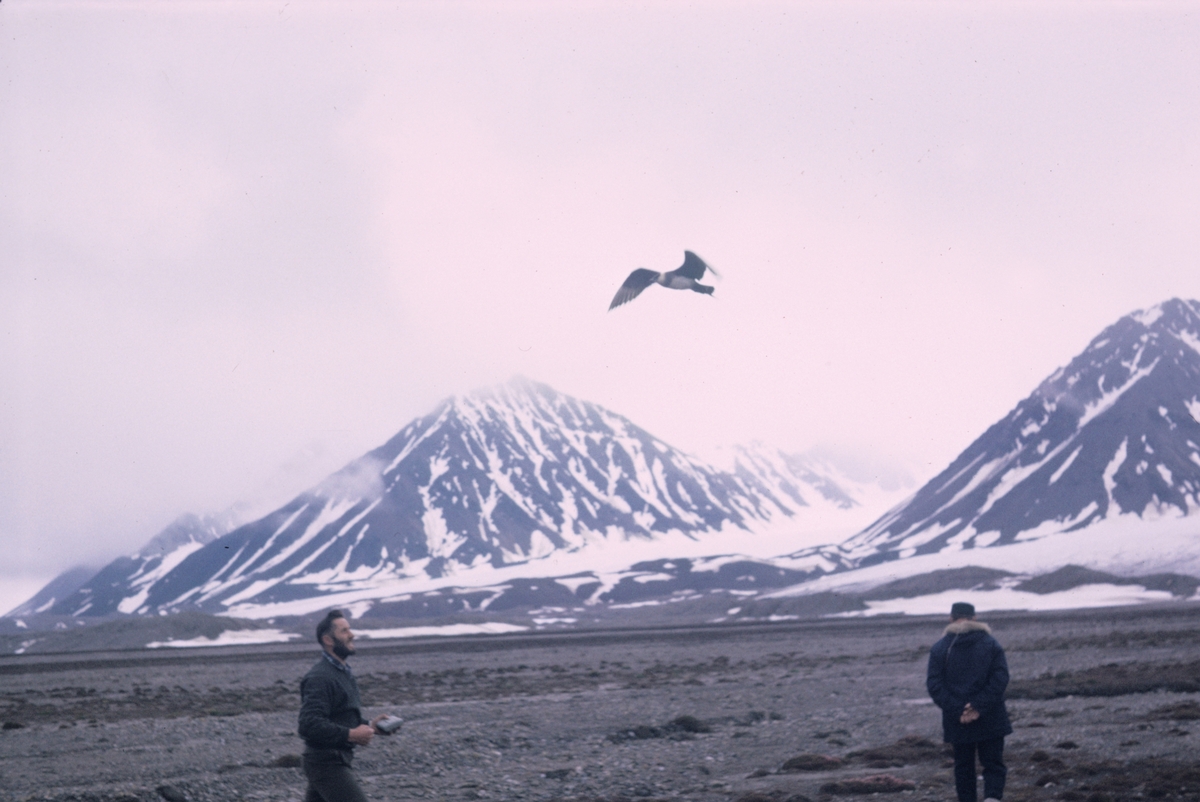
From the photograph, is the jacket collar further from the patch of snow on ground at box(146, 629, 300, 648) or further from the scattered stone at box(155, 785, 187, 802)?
the patch of snow on ground at box(146, 629, 300, 648)

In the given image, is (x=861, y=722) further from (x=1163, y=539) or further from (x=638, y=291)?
(x=1163, y=539)

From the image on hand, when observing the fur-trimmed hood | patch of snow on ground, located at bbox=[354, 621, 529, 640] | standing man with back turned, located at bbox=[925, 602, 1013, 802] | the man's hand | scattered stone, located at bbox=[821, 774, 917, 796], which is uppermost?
the fur-trimmed hood

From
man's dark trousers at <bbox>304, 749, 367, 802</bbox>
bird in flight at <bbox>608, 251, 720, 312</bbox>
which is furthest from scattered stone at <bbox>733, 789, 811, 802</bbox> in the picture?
man's dark trousers at <bbox>304, 749, 367, 802</bbox>

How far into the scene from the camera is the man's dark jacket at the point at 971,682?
44.7 ft

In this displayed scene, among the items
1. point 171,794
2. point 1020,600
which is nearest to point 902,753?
point 171,794

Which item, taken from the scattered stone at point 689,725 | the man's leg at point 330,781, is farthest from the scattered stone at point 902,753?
the man's leg at point 330,781

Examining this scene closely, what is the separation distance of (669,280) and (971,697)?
863 centimetres

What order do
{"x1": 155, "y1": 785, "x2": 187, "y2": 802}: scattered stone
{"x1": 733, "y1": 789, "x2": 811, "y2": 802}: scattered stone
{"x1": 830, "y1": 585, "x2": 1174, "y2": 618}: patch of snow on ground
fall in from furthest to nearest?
{"x1": 830, "y1": 585, "x2": 1174, "y2": 618}: patch of snow on ground → {"x1": 155, "y1": 785, "x2": 187, "y2": 802}: scattered stone → {"x1": 733, "y1": 789, "x2": 811, "y2": 802}: scattered stone

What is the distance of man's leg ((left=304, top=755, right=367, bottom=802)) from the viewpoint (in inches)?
440

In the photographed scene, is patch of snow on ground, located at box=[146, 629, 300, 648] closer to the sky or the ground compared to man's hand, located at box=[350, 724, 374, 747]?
closer to the ground

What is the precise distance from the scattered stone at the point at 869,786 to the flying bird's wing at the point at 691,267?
9.31m

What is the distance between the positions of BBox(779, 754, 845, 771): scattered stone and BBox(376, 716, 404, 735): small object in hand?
1483cm

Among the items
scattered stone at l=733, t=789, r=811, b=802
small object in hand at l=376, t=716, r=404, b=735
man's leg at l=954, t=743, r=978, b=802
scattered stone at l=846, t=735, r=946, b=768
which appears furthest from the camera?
scattered stone at l=846, t=735, r=946, b=768

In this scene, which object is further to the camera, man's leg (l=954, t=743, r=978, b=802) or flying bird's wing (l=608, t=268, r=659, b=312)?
flying bird's wing (l=608, t=268, r=659, b=312)
